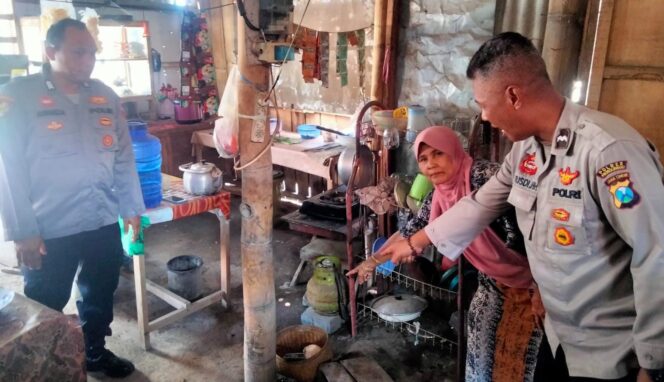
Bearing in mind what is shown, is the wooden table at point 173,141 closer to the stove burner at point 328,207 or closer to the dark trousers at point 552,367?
the stove burner at point 328,207

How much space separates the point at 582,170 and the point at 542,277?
0.42m

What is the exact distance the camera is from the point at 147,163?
132 inches

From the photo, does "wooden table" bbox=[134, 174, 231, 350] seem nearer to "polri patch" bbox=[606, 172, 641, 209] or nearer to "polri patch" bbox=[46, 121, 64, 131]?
"polri patch" bbox=[46, 121, 64, 131]

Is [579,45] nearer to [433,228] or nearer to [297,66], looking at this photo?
[433,228]

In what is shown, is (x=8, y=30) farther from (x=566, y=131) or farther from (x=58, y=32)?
(x=566, y=131)

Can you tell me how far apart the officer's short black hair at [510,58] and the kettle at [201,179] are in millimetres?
2446

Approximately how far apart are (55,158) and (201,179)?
1.11 m

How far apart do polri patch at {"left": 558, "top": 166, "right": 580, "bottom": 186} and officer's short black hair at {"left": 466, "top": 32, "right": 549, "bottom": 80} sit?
13.2 inches

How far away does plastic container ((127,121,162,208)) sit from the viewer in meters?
3.33

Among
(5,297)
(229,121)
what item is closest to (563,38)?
(229,121)

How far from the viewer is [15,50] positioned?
5.51m

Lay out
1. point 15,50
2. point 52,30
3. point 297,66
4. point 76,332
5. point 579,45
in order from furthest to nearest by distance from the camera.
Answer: point 297,66
point 15,50
point 579,45
point 52,30
point 76,332

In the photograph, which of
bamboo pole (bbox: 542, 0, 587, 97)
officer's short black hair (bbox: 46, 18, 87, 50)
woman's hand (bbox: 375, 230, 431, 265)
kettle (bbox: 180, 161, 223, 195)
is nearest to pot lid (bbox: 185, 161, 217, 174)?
kettle (bbox: 180, 161, 223, 195)

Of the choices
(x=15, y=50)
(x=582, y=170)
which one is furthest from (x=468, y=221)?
(x=15, y=50)
